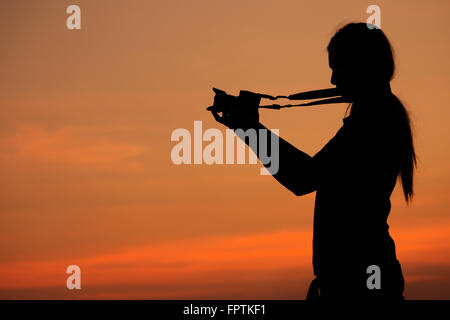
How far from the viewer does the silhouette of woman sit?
287 cm

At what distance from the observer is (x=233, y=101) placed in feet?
11.1

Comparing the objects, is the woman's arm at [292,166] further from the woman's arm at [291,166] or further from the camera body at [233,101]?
the camera body at [233,101]

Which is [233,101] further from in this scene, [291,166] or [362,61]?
[362,61]

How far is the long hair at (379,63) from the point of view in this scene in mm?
3178

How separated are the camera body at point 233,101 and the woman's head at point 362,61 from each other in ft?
1.36

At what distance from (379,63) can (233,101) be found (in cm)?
73

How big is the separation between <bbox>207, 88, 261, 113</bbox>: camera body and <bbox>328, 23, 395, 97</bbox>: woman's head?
41 cm

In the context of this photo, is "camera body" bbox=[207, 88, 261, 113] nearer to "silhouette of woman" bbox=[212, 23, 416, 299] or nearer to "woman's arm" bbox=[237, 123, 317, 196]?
"silhouette of woman" bbox=[212, 23, 416, 299]

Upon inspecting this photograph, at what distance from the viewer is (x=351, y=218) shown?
9.46ft
